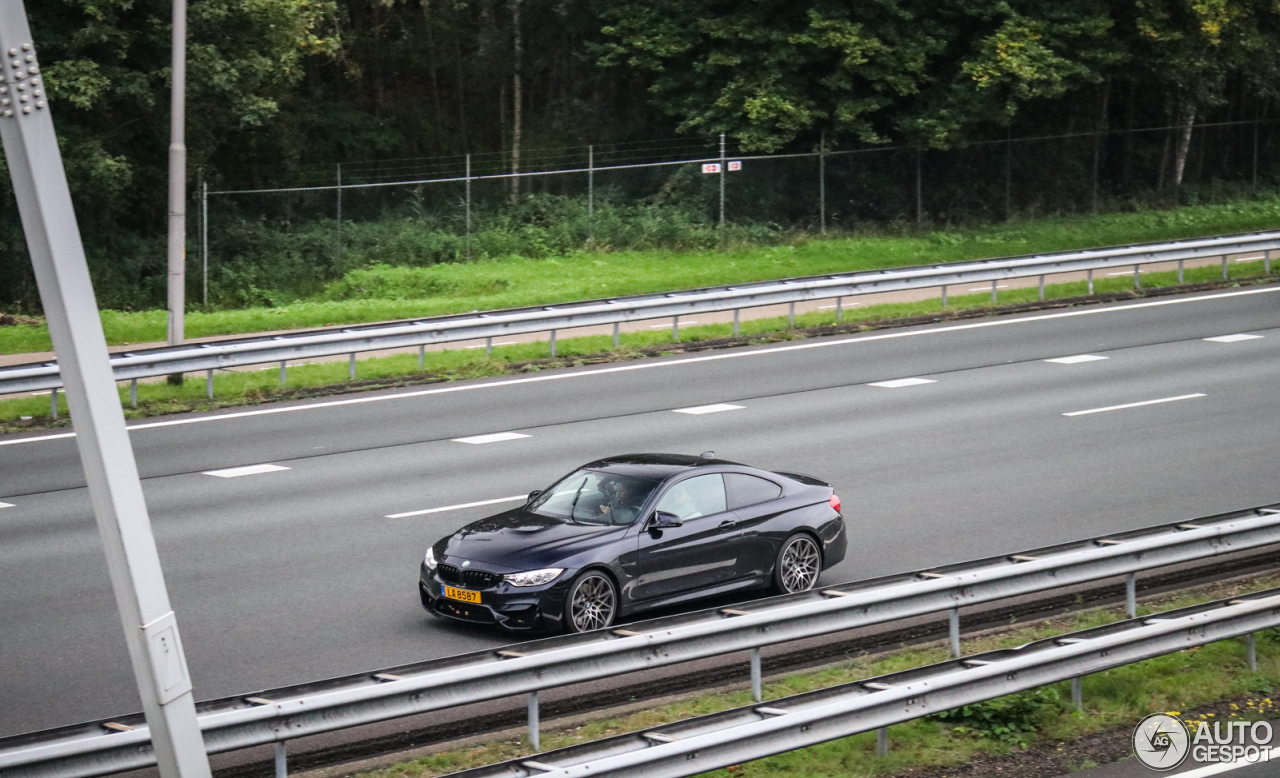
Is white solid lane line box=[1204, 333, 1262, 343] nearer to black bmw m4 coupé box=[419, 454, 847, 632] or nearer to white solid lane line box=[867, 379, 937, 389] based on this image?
white solid lane line box=[867, 379, 937, 389]

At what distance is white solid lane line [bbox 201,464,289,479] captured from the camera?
17.4 m

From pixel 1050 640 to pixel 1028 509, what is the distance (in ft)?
18.0

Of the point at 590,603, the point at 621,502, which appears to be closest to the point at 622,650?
the point at 590,603

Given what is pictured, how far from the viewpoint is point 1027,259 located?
2958 cm

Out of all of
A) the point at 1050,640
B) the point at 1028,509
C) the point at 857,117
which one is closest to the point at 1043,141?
the point at 857,117

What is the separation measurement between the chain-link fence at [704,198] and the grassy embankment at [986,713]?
2441 centimetres

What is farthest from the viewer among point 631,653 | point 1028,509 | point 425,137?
point 425,137

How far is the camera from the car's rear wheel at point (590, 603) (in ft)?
37.9

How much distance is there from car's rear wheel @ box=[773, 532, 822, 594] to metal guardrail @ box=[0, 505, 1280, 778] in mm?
2221

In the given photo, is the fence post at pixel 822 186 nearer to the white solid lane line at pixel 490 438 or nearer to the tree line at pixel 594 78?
the tree line at pixel 594 78

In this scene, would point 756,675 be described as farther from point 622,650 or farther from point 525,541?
point 525,541

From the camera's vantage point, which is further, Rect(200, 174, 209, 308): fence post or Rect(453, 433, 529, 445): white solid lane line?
Rect(200, 174, 209, 308): fence post

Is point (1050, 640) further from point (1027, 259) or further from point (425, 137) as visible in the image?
point (425, 137)

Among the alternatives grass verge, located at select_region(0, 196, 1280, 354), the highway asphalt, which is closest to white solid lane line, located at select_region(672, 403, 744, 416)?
the highway asphalt
